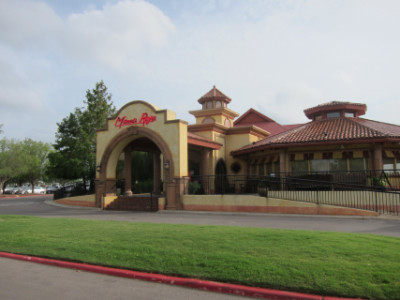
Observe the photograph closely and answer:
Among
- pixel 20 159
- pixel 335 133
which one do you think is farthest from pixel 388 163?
pixel 20 159

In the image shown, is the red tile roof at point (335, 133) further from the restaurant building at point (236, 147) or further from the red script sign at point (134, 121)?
the red script sign at point (134, 121)

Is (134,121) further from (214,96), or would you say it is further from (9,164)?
(9,164)

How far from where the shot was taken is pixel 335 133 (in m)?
20.1

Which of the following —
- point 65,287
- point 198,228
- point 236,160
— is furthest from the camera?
point 236,160

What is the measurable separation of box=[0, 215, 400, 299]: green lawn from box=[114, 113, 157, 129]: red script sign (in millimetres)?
10294

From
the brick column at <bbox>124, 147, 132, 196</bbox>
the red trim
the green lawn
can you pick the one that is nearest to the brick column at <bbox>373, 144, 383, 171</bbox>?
the red trim

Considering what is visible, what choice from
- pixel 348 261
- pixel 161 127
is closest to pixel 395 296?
pixel 348 261

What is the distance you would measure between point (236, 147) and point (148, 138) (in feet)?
27.8

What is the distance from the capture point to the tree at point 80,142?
29.8m

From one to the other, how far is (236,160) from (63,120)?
55.1ft

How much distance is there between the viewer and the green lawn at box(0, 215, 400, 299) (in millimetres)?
5652

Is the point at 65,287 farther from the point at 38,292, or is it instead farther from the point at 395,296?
the point at 395,296

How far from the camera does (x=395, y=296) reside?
5.06 meters

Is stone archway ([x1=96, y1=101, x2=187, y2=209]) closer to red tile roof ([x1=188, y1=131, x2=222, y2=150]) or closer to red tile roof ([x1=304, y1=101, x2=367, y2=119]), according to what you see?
red tile roof ([x1=188, y1=131, x2=222, y2=150])
